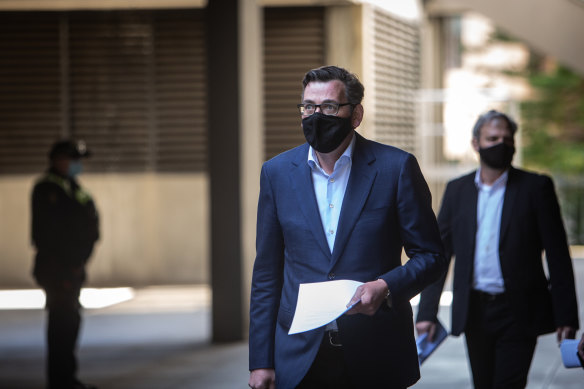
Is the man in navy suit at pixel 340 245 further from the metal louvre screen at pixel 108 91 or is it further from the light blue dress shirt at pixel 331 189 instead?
the metal louvre screen at pixel 108 91

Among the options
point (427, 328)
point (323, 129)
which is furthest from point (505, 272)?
point (323, 129)

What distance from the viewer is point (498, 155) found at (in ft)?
17.4

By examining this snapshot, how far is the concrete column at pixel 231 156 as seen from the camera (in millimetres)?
9789

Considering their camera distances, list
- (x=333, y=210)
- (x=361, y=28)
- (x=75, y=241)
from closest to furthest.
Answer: (x=333, y=210) < (x=75, y=241) < (x=361, y=28)

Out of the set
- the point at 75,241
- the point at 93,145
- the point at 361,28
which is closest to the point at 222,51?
the point at 75,241

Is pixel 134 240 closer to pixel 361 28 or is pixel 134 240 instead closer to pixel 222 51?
pixel 361 28

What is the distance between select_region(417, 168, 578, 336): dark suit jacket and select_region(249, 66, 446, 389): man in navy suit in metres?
1.54

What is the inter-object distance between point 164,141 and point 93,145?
1.00 m

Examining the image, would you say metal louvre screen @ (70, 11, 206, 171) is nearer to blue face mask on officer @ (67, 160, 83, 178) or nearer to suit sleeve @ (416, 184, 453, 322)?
blue face mask on officer @ (67, 160, 83, 178)

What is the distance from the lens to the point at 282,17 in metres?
13.8

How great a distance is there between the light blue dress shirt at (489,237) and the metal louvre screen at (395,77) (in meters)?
7.71

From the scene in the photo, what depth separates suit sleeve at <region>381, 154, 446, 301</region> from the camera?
11.8 ft

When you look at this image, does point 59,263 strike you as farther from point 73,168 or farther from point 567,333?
point 567,333

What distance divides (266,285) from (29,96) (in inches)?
470
